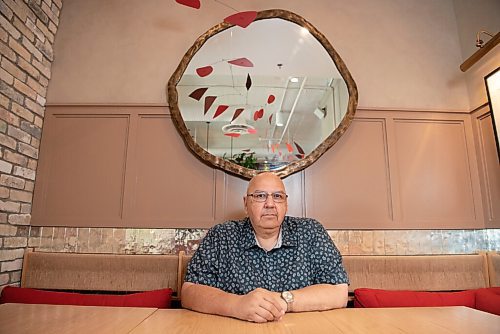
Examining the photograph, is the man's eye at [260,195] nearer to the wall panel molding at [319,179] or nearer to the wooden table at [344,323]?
the wall panel molding at [319,179]

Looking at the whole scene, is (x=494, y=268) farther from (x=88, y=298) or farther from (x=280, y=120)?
(x=88, y=298)

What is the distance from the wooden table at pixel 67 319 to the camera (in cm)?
95

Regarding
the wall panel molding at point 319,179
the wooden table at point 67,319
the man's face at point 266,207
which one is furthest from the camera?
the wall panel molding at point 319,179

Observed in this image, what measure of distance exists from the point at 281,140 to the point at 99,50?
1.57 meters

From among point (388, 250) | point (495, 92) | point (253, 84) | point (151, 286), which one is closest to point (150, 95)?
point (253, 84)

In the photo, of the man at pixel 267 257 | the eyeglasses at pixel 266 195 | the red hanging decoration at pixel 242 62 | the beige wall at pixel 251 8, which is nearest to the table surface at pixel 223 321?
the man at pixel 267 257

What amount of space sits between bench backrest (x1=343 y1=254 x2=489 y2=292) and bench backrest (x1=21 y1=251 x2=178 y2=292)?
116 centimetres

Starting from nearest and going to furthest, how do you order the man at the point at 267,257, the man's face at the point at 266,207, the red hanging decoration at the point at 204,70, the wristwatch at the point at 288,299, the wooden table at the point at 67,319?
the wooden table at the point at 67,319, the wristwatch at the point at 288,299, the man at the point at 267,257, the man's face at the point at 266,207, the red hanging decoration at the point at 204,70

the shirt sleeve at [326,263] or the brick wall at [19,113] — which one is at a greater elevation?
the brick wall at [19,113]

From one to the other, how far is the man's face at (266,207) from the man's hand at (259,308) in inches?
20.6

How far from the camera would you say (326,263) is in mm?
1597

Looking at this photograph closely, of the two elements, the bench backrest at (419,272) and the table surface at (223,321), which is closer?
the table surface at (223,321)

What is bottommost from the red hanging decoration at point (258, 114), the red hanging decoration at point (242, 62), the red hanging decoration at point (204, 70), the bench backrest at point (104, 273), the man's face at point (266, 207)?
the bench backrest at point (104, 273)

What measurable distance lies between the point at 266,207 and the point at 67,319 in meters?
0.96
